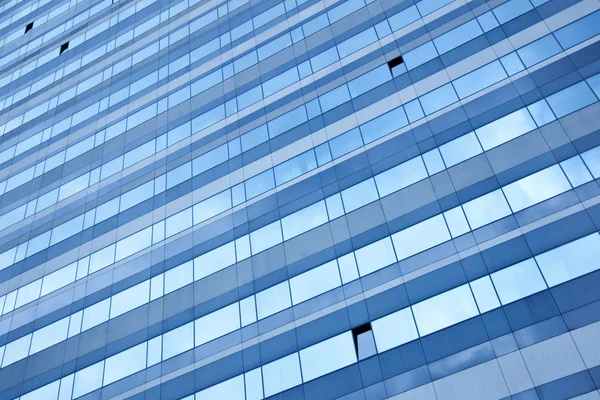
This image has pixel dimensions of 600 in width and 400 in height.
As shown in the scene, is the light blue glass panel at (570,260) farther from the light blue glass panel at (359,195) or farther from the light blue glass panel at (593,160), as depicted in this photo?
the light blue glass panel at (359,195)

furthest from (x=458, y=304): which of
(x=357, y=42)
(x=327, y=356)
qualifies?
(x=357, y=42)

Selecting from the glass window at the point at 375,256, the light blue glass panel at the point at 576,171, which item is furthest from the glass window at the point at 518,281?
the glass window at the point at 375,256

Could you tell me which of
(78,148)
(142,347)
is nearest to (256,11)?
(78,148)

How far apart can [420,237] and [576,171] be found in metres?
7.04

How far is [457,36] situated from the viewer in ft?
114

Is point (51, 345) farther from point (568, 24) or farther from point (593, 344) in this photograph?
point (568, 24)

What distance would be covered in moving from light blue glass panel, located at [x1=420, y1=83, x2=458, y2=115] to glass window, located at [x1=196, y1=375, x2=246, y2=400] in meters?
16.0

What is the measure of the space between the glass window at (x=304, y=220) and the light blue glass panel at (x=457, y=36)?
36.1 ft

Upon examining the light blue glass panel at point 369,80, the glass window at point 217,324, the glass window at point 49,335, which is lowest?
the glass window at point 217,324

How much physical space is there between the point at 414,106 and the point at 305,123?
6.27 metres

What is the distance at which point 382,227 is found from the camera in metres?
29.7

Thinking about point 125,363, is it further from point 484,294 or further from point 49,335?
point 484,294

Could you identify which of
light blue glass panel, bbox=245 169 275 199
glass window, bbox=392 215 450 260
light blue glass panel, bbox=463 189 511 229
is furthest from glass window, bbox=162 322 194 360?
light blue glass panel, bbox=463 189 511 229

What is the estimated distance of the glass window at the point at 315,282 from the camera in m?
29.1
